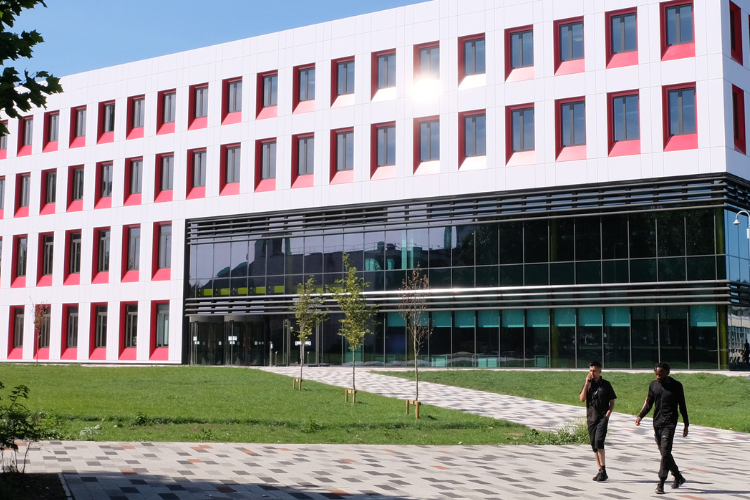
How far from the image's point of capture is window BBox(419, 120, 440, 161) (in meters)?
41.7

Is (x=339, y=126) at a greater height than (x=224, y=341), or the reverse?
(x=339, y=126)

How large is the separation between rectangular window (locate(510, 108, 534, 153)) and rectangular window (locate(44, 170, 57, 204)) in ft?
102

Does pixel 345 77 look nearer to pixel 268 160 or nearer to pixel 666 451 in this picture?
pixel 268 160

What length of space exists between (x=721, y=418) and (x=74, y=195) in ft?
140

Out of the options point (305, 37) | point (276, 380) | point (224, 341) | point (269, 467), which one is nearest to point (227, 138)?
point (305, 37)

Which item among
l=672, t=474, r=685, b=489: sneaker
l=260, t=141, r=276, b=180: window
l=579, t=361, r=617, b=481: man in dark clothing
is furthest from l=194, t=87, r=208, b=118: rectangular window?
l=672, t=474, r=685, b=489: sneaker

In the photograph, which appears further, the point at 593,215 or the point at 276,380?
the point at 593,215

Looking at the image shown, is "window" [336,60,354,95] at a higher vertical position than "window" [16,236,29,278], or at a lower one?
higher

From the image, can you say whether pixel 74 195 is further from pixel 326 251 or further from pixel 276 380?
pixel 276 380

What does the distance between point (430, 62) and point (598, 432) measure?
31.3 meters

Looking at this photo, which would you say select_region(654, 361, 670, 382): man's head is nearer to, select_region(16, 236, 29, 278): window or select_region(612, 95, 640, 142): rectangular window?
select_region(612, 95, 640, 142): rectangular window

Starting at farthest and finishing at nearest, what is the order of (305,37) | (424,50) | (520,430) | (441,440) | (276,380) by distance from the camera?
(305,37)
(424,50)
(276,380)
(520,430)
(441,440)

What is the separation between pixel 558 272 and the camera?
124 feet

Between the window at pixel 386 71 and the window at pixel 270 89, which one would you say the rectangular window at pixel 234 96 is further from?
the window at pixel 386 71
